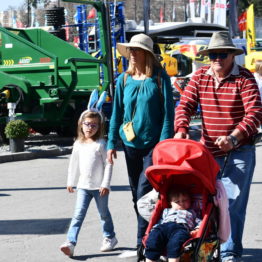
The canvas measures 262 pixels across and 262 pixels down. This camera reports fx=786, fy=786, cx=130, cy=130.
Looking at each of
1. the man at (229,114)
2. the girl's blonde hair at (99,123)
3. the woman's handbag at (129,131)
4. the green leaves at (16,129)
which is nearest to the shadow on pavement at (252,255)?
the man at (229,114)

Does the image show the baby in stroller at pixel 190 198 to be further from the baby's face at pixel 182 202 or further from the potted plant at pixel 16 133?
the potted plant at pixel 16 133

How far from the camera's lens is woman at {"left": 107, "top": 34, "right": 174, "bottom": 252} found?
6.50 meters

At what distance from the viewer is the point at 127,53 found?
6906mm

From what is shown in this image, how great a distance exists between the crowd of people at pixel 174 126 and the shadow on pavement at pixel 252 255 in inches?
15.5

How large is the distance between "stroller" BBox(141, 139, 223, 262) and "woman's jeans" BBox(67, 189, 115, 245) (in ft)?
4.39

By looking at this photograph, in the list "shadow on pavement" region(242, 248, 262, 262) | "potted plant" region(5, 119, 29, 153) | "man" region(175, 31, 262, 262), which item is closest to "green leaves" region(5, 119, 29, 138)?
"potted plant" region(5, 119, 29, 153)

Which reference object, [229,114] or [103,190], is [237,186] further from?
[103,190]

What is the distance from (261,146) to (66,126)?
4.41m

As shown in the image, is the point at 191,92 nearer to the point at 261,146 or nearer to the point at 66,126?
the point at 261,146

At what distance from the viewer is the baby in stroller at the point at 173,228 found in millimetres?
5227

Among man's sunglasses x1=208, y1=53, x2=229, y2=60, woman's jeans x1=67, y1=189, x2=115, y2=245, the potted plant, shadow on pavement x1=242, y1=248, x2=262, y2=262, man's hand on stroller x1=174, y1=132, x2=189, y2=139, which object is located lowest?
the potted plant

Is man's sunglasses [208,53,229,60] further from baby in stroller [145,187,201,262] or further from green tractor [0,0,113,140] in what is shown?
green tractor [0,0,113,140]

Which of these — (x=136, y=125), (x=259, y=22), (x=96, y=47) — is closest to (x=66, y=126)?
(x=96, y=47)

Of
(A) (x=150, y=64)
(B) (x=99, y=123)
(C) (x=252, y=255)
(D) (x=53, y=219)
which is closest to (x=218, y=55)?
(A) (x=150, y=64)
